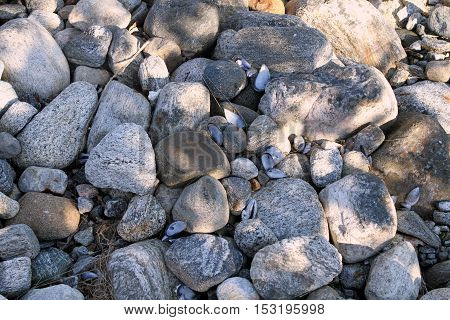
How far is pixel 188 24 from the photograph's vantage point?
330 centimetres

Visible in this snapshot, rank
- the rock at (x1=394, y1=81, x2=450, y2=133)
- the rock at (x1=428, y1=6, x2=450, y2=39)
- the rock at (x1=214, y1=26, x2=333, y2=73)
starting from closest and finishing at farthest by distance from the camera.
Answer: the rock at (x1=214, y1=26, x2=333, y2=73)
the rock at (x1=394, y1=81, x2=450, y2=133)
the rock at (x1=428, y1=6, x2=450, y2=39)

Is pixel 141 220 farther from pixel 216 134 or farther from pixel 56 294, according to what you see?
pixel 216 134

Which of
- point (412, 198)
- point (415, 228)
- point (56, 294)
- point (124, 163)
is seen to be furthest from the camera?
point (412, 198)

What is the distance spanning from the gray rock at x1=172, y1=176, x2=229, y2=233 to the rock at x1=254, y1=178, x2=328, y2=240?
211 mm

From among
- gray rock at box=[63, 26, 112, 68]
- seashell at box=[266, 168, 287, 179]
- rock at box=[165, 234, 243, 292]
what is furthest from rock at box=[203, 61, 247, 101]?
rock at box=[165, 234, 243, 292]

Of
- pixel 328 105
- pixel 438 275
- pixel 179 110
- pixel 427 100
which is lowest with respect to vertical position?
pixel 438 275

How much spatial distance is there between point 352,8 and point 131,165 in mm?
1933

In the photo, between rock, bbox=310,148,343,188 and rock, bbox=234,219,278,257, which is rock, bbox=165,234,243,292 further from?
rock, bbox=310,148,343,188

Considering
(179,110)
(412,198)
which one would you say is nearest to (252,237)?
(179,110)

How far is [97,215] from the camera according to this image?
2666 mm

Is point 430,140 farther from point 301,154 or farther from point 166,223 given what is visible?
point 166,223

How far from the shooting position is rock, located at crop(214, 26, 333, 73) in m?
3.12

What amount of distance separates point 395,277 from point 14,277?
1557 millimetres
